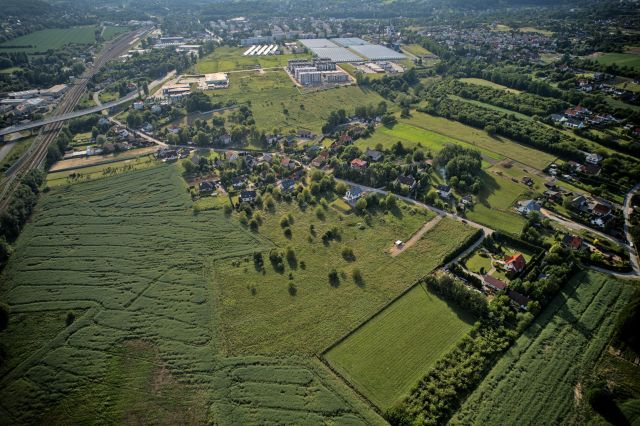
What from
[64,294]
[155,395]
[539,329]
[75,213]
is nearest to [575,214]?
[539,329]

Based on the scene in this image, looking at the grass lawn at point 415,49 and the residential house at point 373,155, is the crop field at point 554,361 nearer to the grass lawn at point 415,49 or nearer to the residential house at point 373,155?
the residential house at point 373,155

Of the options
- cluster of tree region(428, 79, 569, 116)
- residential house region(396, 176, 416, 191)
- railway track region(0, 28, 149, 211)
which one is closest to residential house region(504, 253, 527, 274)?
residential house region(396, 176, 416, 191)

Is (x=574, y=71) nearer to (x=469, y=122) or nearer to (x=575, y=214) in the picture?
(x=469, y=122)

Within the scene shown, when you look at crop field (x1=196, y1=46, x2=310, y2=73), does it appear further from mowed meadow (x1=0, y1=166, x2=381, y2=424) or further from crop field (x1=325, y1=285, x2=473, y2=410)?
crop field (x1=325, y1=285, x2=473, y2=410)

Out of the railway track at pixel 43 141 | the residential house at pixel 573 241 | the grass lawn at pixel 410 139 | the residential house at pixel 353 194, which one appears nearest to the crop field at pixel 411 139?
the grass lawn at pixel 410 139

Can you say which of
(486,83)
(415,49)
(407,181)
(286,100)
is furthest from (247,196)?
(415,49)

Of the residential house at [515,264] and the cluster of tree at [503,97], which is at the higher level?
the cluster of tree at [503,97]
